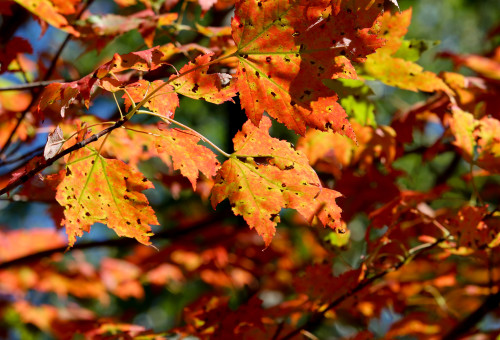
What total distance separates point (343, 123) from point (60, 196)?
1.93ft

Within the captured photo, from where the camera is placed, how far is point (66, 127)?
60.9 inches

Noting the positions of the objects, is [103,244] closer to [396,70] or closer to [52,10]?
[52,10]

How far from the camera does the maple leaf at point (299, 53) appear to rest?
0.85 m

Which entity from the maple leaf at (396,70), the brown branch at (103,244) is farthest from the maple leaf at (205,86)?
the brown branch at (103,244)

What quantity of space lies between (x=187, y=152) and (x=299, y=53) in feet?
1.08

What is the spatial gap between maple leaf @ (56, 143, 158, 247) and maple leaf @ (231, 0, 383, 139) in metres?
0.31

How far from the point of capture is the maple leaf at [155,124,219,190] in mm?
1013

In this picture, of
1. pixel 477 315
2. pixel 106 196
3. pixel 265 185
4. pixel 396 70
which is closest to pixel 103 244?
pixel 106 196

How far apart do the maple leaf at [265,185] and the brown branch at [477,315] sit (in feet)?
2.29

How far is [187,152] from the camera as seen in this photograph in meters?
1.04

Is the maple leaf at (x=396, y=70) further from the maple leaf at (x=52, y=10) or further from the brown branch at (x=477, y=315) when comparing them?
the maple leaf at (x=52, y=10)

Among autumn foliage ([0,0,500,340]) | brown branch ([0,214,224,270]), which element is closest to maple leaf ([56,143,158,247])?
autumn foliage ([0,0,500,340])

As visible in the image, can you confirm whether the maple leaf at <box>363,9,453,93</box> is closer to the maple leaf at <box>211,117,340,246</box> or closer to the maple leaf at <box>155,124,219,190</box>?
the maple leaf at <box>211,117,340,246</box>

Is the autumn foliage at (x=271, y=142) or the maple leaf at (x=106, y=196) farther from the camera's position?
the maple leaf at (x=106, y=196)
